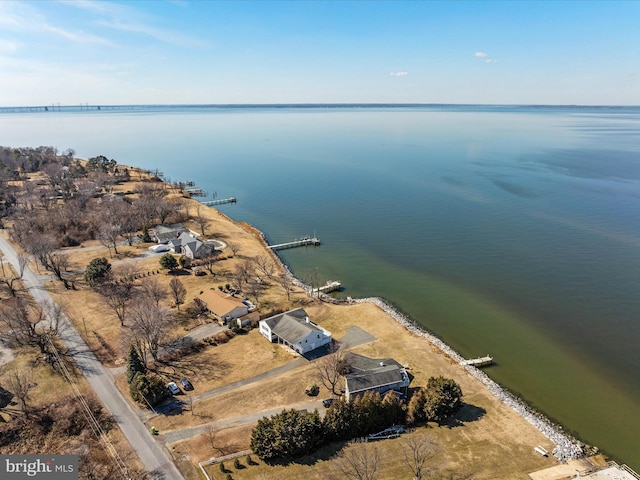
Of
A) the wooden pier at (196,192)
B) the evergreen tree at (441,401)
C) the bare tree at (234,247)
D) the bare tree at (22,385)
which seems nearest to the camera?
the bare tree at (22,385)

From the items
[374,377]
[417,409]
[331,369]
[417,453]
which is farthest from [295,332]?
[417,453]

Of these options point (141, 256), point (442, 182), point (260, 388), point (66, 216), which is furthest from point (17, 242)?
point (442, 182)

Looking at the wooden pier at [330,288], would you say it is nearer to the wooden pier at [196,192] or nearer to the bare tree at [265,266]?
the bare tree at [265,266]

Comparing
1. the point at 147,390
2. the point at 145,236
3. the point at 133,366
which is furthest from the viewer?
the point at 145,236

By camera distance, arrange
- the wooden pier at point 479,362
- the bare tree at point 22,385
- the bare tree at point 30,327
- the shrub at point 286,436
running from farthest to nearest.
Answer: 1. the wooden pier at point 479,362
2. the bare tree at point 30,327
3. the bare tree at point 22,385
4. the shrub at point 286,436

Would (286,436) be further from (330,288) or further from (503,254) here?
(503,254)

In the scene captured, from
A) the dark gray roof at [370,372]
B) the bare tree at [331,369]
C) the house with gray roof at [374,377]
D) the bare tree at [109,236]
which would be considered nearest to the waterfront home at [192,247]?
the bare tree at [109,236]
